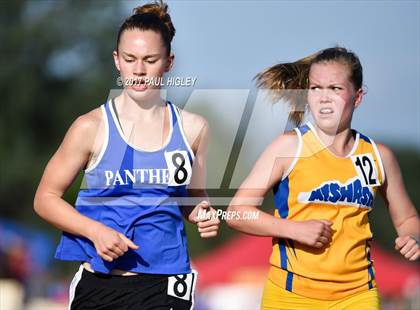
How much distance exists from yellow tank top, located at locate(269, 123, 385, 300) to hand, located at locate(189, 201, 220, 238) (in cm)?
45

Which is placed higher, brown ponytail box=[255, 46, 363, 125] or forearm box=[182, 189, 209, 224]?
brown ponytail box=[255, 46, 363, 125]

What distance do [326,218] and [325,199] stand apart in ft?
0.33

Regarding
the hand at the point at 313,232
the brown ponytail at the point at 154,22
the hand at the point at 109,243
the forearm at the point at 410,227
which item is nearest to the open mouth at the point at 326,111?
the hand at the point at 313,232

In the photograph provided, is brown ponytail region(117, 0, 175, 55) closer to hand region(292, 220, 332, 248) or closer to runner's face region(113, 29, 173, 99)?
runner's face region(113, 29, 173, 99)

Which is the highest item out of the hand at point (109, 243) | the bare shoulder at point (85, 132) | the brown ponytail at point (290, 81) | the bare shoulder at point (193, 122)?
the brown ponytail at point (290, 81)

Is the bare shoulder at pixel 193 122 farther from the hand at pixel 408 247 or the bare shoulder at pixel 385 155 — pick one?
the hand at pixel 408 247

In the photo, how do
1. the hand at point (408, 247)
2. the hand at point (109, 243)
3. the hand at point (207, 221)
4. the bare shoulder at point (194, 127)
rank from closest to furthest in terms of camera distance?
the hand at point (109, 243) < the hand at point (207, 221) < the bare shoulder at point (194, 127) < the hand at point (408, 247)

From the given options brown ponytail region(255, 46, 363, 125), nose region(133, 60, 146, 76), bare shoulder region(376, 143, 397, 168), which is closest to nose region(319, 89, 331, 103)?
brown ponytail region(255, 46, 363, 125)

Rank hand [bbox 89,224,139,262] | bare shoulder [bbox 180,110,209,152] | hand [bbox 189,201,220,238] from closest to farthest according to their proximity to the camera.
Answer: hand [bbox 89,224,139,262] < hand [bbox 189,201,220,238] < bare shoulder [bbox 180,110,209,152]

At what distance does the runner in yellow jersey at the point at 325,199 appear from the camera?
4.70 m

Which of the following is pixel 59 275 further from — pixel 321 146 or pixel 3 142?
pixel 321 146

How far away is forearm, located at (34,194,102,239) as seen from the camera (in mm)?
4418

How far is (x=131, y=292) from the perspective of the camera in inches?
177

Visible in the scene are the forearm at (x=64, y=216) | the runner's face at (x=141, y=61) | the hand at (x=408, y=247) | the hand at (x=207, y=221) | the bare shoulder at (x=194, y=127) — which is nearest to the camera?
the forearm at (x=64, y=216)
